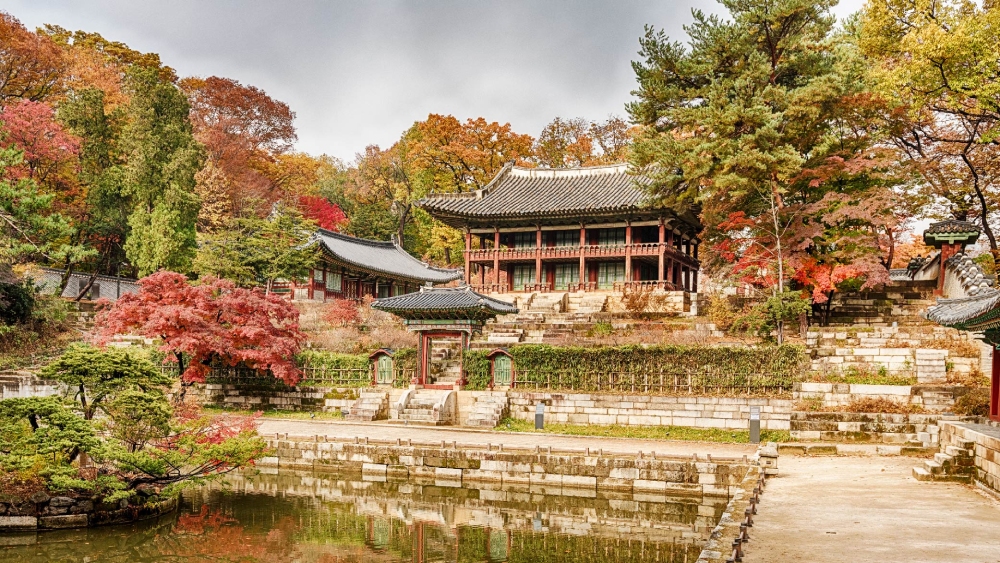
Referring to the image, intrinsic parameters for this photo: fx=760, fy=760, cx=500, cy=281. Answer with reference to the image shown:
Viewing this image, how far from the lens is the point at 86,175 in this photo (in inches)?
1582

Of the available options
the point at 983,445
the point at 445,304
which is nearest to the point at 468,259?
the point at 445,304

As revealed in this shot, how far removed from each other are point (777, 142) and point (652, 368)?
1020 cm

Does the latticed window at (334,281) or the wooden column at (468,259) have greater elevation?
the wooden column at (468,259)

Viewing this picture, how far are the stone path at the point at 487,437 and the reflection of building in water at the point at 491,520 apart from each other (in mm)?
2068

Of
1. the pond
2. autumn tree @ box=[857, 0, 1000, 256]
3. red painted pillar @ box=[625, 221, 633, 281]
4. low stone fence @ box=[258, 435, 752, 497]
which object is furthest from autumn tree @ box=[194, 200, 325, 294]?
autumn tree @ box=[857, 0, 1000, 256]

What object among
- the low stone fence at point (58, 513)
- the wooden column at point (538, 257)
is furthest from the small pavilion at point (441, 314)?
the low stone fence at point (58, 513)

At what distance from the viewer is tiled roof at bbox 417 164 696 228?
38125 mm

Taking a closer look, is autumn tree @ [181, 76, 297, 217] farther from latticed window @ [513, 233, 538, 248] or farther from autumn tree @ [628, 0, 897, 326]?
autumn tree @ [628, 0, 897, 326]

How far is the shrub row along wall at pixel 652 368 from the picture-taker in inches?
891

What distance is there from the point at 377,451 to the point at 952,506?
503 inches

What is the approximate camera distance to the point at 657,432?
22.4m

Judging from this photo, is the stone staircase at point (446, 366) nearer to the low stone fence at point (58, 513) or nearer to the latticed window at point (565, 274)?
the latticed window at point (565, 274)

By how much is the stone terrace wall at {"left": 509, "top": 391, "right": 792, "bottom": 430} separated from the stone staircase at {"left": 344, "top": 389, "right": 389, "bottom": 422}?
4.53 meters

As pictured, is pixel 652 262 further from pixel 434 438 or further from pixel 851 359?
pixel 434 438
